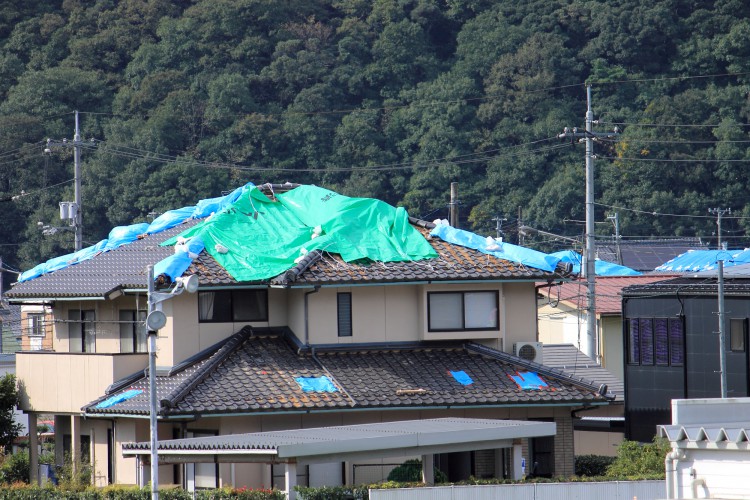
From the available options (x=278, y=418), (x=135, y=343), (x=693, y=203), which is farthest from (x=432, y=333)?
(x=693, y=203)

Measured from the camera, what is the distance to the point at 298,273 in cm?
2862

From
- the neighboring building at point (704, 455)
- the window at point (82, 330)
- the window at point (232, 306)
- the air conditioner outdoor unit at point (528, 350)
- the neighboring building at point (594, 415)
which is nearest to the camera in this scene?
the neighboring building at point (704, 455)

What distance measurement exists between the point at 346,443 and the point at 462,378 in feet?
22.6

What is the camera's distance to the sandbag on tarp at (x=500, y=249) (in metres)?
30.6

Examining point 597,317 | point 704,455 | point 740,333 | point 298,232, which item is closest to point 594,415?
point 597,317

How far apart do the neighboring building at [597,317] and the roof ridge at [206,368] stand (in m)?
13.4

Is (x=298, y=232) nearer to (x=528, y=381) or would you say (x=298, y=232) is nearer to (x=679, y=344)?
(x=528, y=381)

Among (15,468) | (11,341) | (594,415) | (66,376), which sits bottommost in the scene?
(15,468)

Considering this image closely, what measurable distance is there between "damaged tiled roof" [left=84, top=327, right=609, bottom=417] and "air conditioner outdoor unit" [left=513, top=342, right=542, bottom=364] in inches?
30.6

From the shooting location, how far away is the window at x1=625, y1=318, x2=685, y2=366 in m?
35.6

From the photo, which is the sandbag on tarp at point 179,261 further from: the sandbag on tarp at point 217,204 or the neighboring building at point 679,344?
the neighboring building at point 679,344

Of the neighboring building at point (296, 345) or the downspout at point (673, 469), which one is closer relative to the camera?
the downspout at point (673, 469)

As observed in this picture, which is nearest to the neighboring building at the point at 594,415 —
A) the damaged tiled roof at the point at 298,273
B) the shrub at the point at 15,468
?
the damaged tiled roof at the point at 298,273

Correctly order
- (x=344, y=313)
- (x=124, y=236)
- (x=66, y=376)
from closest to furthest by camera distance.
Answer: (x=344, y=313) < (x=66, y=376) < (x=124, y=236)
